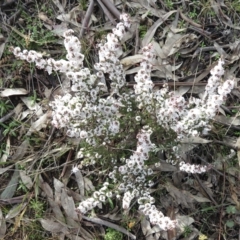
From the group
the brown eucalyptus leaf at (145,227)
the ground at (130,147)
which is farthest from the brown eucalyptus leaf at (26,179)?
the brown eucalyptus leaf at (145,227)

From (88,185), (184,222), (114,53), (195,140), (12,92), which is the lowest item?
(184,222)

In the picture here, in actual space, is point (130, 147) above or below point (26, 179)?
above

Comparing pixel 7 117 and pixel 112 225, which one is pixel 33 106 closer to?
pixel 7 117

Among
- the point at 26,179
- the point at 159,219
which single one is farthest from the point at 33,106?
the point at 159,219

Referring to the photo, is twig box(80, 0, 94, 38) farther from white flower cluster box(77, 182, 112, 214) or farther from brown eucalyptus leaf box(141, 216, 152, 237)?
brown eucalyptus leaf box(141, 216, 152, 237)

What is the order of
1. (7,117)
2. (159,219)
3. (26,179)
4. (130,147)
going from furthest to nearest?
(7,117)
(26,179)
(130,147)
(159,219)

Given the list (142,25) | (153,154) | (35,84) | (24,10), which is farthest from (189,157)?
(24,10)

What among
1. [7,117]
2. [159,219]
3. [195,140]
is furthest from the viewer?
[7,117]

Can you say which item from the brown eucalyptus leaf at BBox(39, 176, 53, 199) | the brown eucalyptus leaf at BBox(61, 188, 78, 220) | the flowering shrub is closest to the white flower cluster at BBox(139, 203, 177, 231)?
the flowering shrub
